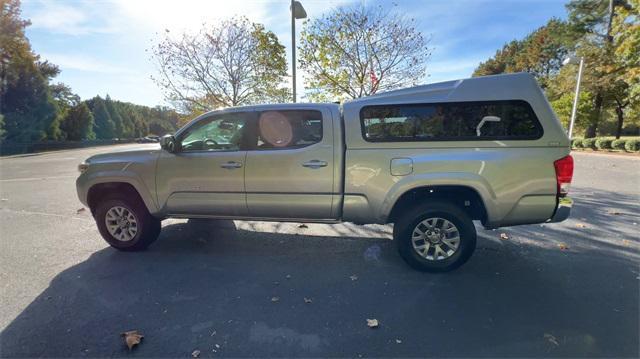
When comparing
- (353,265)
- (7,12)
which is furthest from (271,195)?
(7,12)

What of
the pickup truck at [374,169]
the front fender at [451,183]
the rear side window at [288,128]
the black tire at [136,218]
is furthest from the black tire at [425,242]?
the black tire at [136,218]

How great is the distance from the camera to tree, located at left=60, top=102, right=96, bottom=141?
3466cm

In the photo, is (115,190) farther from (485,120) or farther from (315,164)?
(485,120)

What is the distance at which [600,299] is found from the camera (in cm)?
292

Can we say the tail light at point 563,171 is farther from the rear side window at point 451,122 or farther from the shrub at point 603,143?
the shrub at point 603,143

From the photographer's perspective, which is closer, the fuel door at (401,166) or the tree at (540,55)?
the fuel door at (401,166)

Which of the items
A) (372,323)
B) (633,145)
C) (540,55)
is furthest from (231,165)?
(540,55)

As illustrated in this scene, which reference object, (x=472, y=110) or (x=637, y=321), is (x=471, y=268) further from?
(x=472, y=110)

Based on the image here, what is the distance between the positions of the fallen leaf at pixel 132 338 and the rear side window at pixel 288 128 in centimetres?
224

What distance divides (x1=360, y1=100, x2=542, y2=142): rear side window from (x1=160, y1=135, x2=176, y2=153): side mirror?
7.86 ft

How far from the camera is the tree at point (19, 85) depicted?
24.6 m

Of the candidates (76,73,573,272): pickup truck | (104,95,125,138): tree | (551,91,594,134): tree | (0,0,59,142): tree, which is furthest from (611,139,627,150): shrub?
(104,95,125,138): tree

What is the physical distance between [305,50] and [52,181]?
1018 centimetres

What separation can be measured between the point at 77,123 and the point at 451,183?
4394cm
